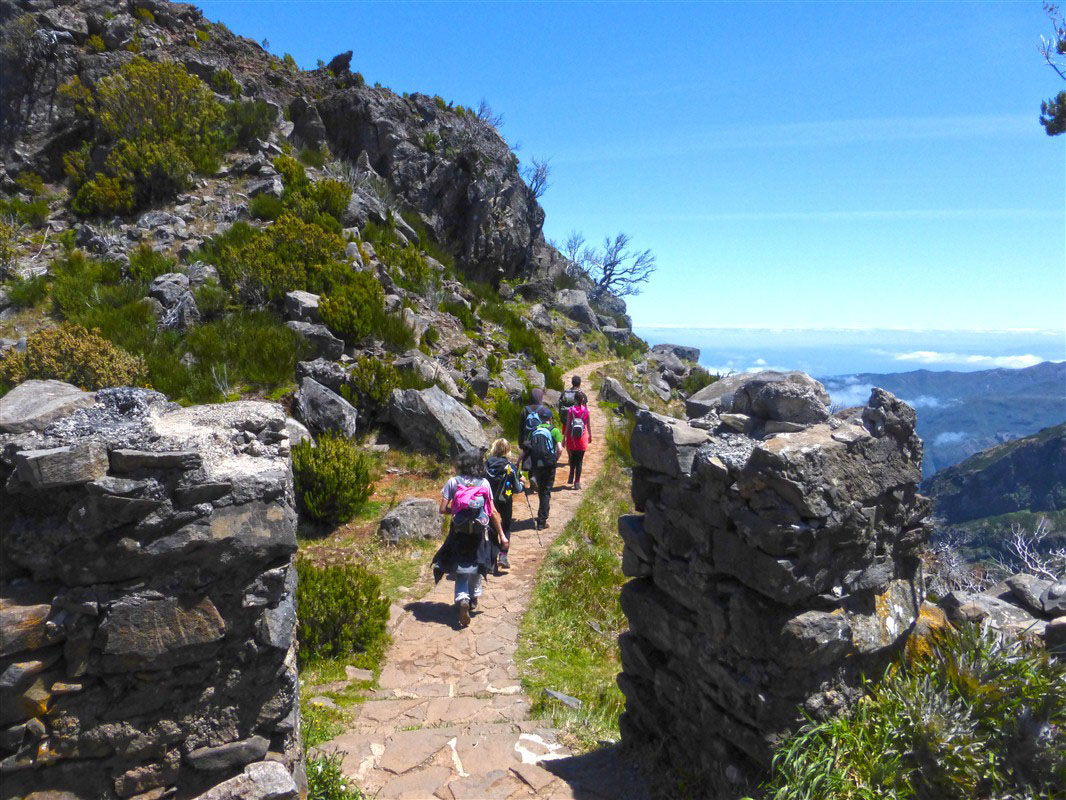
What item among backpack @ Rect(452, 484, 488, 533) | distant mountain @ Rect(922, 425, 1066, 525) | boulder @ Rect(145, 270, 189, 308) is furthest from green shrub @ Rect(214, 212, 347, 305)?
distant mountain @ Rect(922, 425, 1066, 525)

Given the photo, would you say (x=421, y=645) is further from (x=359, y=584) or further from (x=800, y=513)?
(x=800, y=513)

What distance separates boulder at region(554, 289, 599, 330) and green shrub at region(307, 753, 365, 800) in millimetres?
29316

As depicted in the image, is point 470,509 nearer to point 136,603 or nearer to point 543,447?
point 543,447

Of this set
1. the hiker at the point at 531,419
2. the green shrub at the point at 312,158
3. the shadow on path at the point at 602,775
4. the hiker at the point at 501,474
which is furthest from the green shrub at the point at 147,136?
the shadow on path at the point at 602,775

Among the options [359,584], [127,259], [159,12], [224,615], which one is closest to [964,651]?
[224,615]

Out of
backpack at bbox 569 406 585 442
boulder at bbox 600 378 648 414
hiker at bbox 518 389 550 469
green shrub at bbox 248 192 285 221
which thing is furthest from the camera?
boulder at bbox 600 378 648 414

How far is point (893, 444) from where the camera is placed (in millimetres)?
4270

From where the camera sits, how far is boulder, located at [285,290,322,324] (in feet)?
47.7

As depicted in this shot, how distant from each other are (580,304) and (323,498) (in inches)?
1014

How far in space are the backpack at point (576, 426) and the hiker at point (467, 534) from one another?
4.33m

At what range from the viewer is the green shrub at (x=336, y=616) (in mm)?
6695

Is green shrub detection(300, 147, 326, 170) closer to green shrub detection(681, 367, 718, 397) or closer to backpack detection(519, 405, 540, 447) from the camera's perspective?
backpack detection(519, 405, 540, 447)

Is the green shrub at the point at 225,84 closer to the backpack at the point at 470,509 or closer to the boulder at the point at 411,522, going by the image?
the boulder at the point at 411,522

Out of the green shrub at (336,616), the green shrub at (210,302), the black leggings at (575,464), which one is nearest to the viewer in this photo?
the green shrub at (336,616)
